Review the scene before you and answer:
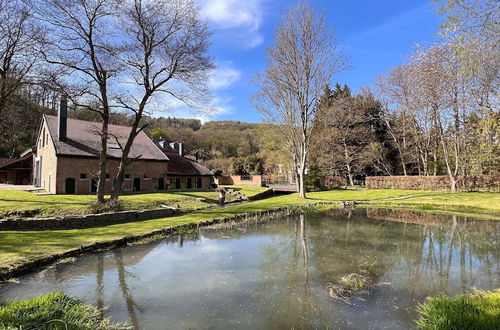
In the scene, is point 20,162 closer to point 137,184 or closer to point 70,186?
point 70,186

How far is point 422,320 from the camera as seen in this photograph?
435 cm

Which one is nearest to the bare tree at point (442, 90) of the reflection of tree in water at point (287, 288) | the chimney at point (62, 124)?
the reflection of tree in water at point (287, 288)

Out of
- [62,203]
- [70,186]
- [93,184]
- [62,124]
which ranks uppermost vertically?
[62,124]

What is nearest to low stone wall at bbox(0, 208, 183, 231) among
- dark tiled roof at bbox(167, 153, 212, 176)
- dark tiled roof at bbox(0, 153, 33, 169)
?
dark tiled roof at bbox(167, 153, 212, 176)

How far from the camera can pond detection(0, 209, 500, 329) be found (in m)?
4.71

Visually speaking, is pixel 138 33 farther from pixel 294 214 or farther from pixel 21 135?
pixel 21 135

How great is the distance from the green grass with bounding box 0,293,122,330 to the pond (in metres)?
0.32

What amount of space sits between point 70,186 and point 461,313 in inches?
1052

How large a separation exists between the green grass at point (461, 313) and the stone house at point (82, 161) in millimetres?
19910

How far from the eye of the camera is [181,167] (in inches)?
1389

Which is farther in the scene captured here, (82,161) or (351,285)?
(82,161)

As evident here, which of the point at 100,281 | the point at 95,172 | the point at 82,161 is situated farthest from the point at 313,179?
the point at 100,281

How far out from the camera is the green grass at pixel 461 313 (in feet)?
12.5

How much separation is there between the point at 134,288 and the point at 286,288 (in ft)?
9.79
